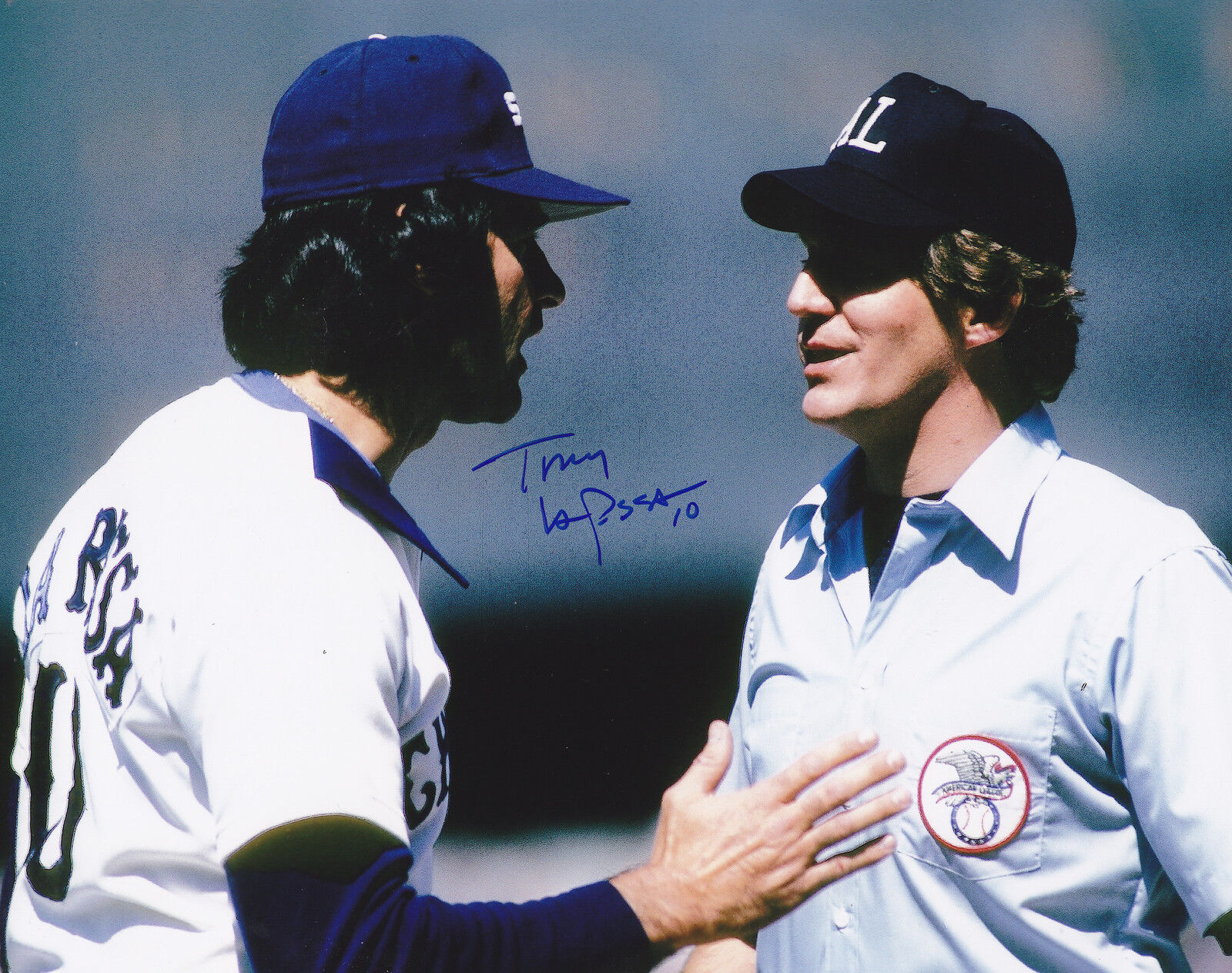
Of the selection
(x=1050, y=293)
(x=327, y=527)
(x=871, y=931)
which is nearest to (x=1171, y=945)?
→ (x=871, y=931)

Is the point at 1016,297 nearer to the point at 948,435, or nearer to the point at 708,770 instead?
the point at 948,435

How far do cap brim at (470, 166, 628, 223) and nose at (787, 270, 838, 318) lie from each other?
30 cm

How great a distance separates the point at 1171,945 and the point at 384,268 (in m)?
1.38

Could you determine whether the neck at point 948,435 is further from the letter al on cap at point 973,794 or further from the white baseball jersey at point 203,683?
the white baseball jersey at point 203,683

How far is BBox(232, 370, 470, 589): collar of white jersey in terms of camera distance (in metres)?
1.40

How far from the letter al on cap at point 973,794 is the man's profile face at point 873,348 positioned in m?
0.50

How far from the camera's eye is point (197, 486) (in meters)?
1.34

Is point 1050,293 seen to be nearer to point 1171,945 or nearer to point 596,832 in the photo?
point 1171,945

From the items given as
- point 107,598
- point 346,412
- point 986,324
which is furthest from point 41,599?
point 986,324

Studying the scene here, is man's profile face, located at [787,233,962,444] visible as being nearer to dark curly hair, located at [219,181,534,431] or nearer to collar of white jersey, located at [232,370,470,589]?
dark curly hair, located at [219,181,534,431]

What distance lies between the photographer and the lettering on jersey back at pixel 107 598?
4.20ft

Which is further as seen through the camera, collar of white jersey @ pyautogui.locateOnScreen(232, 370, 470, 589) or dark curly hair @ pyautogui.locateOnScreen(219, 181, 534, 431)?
dark curly hair @ pyautogui.locateOnScreen(219, 181, 534, 431)

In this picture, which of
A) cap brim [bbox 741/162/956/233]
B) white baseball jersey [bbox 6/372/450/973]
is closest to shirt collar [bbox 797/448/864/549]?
cap brim [bbox 741/162/956/233]

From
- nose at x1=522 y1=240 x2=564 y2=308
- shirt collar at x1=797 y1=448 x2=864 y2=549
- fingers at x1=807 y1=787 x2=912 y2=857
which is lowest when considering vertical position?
fingers at x1=807 y1=787 x2=912 y2=857
